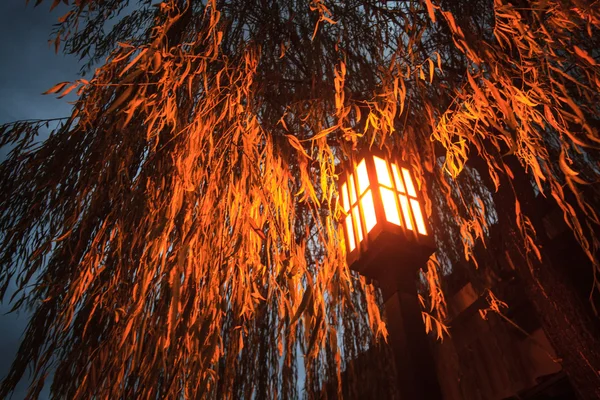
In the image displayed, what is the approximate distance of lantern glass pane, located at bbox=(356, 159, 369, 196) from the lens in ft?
5.25

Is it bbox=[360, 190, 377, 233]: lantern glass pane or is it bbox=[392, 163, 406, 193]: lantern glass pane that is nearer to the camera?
bbox=[360, 190, 377, 233]: lantern glass pane

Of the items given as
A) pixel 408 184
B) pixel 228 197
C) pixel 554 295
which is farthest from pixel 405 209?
pixel 554 295

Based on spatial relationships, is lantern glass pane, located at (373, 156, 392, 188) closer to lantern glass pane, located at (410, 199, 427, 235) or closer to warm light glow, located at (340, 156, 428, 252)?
warm light glow, located at (340, 156, 428, 252)

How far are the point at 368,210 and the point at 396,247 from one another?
0.67 ft

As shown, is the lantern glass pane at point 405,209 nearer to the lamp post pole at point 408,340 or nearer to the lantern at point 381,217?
the lantern at point 381,217

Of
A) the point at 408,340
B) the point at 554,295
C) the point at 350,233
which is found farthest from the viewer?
the point at 554,295

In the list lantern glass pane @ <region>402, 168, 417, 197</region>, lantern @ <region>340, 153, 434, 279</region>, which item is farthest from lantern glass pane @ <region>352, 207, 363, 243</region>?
lantern glass pane @ <region>402, 168, 417, 197</region>

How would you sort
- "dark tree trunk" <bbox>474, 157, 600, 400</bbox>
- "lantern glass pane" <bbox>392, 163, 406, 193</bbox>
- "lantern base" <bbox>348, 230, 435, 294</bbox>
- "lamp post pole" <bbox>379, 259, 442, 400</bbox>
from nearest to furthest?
"lamp post pole" <bbox>379, 259, 442, 400</bbox> → "lantern base" <bbox>348, 230, 435, 294</bbox> → "lantern glass pane" <bbox>392, 163, 406, 193</bbox> → "dark tree trunk" <bbox>474, 157, 600, 400</bbox>

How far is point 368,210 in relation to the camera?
59.2 inches

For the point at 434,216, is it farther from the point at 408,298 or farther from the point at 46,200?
the point at 46,200

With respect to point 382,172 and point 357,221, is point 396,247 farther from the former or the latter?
point 382,172

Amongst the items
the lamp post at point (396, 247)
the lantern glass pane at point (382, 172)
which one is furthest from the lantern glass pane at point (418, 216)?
the lantern glass pane at point (382, 172)

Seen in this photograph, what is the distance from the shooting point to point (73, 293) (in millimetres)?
1593

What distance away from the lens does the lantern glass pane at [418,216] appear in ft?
4.82
